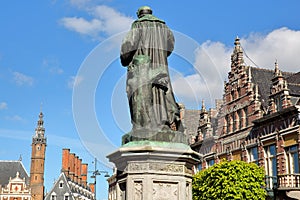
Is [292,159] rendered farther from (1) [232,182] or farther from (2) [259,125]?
(1) [232,182]

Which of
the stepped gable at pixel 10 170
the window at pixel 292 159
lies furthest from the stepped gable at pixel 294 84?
the stepped gable at pixel 10 170

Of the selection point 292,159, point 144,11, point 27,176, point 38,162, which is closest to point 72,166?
A: point 38,162

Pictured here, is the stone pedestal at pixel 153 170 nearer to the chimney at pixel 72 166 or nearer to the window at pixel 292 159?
the window at pixel 292 159

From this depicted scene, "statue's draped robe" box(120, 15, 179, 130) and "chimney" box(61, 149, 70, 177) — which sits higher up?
"chimney" box(61, 149, 70, 177)

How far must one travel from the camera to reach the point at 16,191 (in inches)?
2837

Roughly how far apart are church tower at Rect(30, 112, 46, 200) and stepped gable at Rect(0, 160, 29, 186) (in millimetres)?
1374

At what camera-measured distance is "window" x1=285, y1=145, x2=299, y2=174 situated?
76.3 feet

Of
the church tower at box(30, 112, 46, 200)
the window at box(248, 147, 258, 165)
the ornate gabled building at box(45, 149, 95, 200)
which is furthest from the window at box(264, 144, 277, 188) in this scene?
the church tower at box(30, 112, 46, 200)

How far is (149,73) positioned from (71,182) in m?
72.0

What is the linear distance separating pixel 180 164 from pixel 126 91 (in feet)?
5.65

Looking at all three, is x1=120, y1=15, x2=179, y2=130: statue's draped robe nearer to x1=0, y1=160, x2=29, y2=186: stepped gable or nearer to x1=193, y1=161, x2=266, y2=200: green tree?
x1=193, y1=161, x2=266, y2=200: green tree

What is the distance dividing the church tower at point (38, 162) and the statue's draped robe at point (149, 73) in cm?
7034

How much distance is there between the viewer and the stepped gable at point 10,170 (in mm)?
73688

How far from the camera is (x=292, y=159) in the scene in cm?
2358
